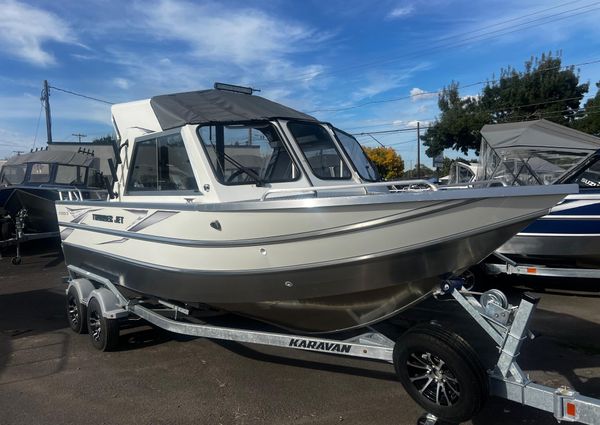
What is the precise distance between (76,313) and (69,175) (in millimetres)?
10422

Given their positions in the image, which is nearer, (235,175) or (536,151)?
(235,175)

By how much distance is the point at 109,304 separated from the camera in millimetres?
5379

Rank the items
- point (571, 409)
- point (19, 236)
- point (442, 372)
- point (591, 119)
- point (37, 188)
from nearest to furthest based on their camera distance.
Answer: point (571, 409) < point (442, 372) < point (19, 236) < point (37, 188) < point (591, 119)

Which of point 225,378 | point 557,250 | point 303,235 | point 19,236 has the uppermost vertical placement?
point 303,235

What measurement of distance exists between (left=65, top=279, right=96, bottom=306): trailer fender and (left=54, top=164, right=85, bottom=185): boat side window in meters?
9.98

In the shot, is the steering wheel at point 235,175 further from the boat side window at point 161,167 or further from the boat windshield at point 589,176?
the boat windshield at point 589,176

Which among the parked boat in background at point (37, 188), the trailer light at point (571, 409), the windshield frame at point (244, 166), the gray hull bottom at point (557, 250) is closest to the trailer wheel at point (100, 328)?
the windshield frame at point (244, 166)

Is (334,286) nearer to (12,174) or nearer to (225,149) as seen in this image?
(225,149)

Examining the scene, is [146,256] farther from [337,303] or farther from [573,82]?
[573,82]

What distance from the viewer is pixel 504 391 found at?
3182 millimetres

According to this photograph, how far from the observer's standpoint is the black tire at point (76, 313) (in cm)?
597


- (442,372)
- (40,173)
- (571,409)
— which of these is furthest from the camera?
(40,173)

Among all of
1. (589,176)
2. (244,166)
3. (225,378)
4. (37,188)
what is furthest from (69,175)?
(589,176)

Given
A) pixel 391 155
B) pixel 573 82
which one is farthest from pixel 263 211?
pixel 391 155
